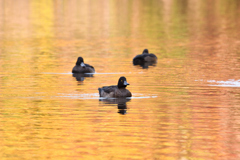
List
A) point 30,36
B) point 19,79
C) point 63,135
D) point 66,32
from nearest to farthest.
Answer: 1. point 63,135
2. point 19,79
3. point 30,36
4. point 66,32

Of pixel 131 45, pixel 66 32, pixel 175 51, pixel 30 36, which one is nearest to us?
pixel 175 51

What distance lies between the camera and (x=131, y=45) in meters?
53.1

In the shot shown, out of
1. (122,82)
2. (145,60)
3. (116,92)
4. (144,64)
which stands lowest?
(116,92)

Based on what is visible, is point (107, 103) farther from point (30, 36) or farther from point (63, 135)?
point (30, 36)

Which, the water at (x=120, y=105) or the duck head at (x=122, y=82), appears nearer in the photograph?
the water at (x=120, y=105)

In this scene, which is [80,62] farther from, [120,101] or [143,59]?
[120,101]

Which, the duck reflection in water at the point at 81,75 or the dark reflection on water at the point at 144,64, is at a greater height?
the dark reflection on water at the point at 144,64

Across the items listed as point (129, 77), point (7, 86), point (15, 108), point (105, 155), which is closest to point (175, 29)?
point (129, 77)

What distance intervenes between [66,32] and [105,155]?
51986mm

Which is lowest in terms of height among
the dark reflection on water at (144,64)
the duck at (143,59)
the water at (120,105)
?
the water at (120,105)

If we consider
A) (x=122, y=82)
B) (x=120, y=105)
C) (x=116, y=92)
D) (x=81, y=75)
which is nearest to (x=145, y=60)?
(x=81, y=75)

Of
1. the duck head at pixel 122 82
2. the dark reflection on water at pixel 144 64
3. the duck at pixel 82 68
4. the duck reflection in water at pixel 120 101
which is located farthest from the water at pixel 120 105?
the duck at pixel 82 68

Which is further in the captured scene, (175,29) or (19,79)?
(175,29)

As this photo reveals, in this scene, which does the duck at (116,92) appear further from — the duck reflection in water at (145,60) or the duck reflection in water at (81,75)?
the duck reflection in water at (145,60)
